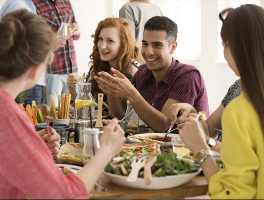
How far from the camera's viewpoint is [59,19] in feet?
13.4

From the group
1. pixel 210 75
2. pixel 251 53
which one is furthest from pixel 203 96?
pixel 210 75

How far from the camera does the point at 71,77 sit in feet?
9.30

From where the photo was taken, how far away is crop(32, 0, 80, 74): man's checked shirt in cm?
400

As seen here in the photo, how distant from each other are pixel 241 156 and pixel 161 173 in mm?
271

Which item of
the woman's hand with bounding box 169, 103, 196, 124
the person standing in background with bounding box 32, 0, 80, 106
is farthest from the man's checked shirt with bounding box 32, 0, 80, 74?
the woman's hand with bounding box 169, 103, 196, 124

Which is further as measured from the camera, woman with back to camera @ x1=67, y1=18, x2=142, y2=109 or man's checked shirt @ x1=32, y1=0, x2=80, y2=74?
man's checked shirt @ x1=32, y1=0, x2=80, y2=74

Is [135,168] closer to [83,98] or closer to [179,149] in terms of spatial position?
[179,149]

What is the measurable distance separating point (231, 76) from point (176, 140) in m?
3.56

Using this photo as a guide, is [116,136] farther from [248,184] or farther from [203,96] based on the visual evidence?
[203,96]

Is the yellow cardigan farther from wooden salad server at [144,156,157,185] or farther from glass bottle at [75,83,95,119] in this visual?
glass bottle at [75,83,95,119]

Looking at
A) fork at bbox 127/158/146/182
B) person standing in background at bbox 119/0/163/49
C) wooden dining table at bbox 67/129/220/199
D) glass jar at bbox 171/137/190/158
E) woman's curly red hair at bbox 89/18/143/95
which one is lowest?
wooden dining table at bbox 67/129/220/199

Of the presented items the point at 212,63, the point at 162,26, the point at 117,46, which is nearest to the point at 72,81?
the point at 117,46

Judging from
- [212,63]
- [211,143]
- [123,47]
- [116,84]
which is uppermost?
[123,47]

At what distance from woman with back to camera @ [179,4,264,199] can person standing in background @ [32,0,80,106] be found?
10.4 feet
